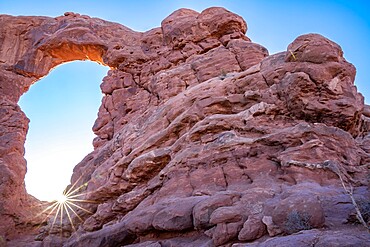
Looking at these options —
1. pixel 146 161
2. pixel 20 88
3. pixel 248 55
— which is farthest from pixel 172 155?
pixel 20 88

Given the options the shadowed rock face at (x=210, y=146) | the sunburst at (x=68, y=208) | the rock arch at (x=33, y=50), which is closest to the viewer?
the shadowed rock face at (x=210, y=146)

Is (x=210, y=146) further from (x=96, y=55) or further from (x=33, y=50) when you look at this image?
(x=33, y=50)

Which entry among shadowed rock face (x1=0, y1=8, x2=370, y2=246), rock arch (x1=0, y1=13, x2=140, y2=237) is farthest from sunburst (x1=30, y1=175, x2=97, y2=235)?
rock arch (x1=0, y1=13, x2=140, y2=237)

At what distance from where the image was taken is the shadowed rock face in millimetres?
11508

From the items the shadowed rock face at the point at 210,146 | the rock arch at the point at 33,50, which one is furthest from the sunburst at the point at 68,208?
the rock arch at the point at 33,50

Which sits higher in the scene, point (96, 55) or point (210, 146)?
point (96, 55)

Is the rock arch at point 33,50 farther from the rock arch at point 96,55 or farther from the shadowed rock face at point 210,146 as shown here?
the shadowed rock face at point 210,146

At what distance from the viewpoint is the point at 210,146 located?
1583 cm

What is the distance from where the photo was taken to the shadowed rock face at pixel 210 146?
1151cm

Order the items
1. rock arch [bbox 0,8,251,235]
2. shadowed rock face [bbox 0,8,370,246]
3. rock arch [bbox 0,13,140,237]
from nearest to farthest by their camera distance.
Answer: shadowed rock face [bbox 0,8,370,246]
rock arch [bbox 0,8,251,235]
rock arch [bbox 0,13,140,237]

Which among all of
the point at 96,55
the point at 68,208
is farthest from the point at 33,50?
the point at 68,208

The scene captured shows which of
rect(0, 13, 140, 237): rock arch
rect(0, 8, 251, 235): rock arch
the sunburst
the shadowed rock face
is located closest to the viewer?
the shadowed rock face

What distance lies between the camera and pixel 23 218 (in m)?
24.9

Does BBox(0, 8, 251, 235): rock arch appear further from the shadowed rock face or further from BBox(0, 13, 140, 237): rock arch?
the shadowed rock face
